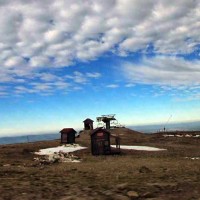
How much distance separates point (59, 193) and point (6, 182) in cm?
331

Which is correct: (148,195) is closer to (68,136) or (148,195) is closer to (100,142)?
(100,142)

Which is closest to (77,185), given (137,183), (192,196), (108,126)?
(137,183)

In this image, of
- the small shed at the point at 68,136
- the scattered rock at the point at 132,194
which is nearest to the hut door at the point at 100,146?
the small shed at the point at 68,136

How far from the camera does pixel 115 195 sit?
11.1 m

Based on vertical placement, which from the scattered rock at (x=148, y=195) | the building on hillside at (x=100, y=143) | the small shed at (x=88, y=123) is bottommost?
the scattered rock at (x=148, y=195)

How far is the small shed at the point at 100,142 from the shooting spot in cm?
4275

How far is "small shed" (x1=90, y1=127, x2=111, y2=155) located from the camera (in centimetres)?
4275

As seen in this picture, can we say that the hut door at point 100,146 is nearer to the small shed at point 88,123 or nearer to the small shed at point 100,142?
the small shed at point 100,142

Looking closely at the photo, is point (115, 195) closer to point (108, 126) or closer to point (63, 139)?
point (63, 139)

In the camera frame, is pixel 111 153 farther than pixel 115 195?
Yes

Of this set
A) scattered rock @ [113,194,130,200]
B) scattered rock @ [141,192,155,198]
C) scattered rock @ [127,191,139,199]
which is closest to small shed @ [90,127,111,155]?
scattered rock @ [127,191,139,199]

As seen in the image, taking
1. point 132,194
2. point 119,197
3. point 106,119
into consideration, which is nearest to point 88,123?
point 106,119

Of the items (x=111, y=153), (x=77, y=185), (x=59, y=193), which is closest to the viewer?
(x=59, y=193)

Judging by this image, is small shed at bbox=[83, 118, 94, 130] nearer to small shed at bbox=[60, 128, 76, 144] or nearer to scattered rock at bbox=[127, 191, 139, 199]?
small shed at bbox=[60, 128, 76, 144]
